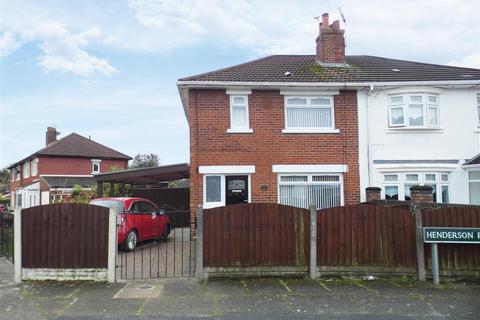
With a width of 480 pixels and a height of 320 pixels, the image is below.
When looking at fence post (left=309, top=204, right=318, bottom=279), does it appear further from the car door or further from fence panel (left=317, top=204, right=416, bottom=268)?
the car door

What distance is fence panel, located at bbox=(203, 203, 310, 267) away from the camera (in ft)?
23.9

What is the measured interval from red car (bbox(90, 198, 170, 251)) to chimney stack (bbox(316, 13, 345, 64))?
8543 millimetres

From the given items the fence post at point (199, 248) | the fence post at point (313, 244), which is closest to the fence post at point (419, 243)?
the fence post at point (313, 244)

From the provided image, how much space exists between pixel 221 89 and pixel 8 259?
774cm

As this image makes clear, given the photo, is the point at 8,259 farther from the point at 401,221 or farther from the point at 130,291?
the point at 401,221

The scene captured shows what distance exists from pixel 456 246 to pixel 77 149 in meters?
32.0

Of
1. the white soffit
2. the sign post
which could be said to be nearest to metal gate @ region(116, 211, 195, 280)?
the white soffit

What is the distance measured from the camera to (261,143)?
12.9 metres

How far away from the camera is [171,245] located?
12.0m

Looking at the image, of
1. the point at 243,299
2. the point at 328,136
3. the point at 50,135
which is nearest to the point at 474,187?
the point at 328,136

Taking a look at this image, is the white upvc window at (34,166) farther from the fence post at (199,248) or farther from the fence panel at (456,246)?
the fence panel at (456,246)

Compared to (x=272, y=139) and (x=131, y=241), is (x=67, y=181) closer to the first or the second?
(x=131, y=241)

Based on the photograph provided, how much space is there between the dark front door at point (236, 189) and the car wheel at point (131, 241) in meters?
3.16

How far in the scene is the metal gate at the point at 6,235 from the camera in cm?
974
